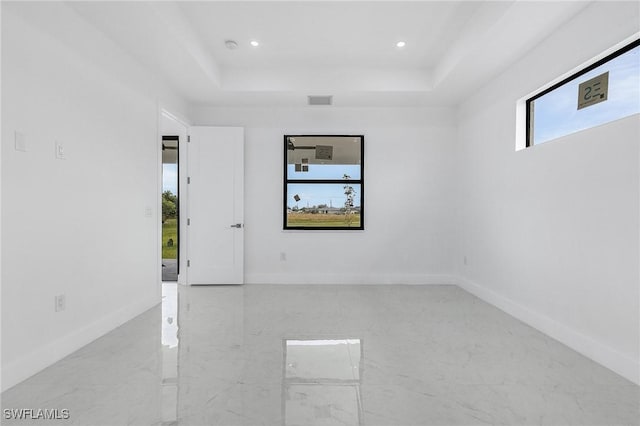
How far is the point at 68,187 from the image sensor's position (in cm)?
239

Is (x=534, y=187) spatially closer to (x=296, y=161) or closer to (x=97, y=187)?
(x=296, y=161)

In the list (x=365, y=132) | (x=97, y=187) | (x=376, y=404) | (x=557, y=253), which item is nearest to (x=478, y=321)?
(x=557, y=253)

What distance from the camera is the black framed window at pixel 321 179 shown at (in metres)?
4.67

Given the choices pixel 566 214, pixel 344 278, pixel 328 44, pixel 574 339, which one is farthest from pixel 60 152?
pixel 574 339

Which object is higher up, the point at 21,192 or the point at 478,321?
the point at 21,192

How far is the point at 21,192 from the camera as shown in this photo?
2.03m

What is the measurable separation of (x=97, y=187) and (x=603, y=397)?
393cm

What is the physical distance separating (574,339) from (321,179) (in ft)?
11.0

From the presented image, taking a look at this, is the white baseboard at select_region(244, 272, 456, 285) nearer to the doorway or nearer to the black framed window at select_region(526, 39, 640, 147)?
the doorway

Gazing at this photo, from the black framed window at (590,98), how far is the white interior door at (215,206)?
361cm

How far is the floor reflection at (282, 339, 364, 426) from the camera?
1.65 meters

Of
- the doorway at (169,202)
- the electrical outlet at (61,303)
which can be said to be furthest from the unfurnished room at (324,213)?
the doorway at (169,202)

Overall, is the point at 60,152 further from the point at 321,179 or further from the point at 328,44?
the point at 321,179

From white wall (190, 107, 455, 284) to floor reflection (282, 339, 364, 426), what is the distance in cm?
214
